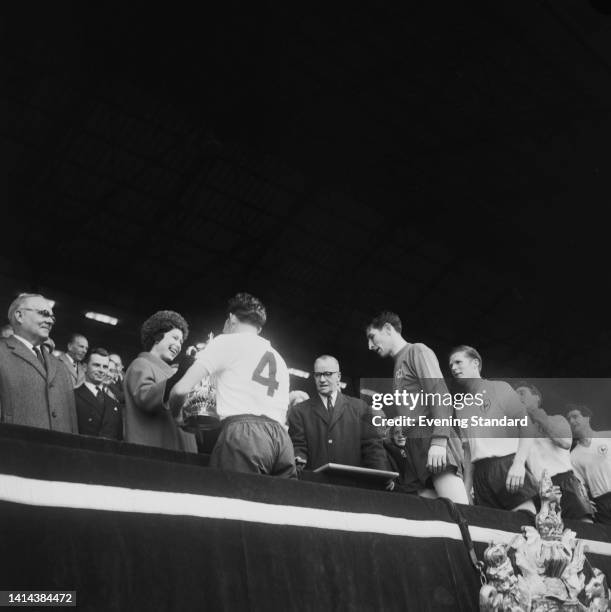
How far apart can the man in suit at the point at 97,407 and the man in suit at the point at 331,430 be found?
3.83 feet

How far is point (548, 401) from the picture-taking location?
15.2 meters

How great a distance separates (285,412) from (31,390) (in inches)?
52.1

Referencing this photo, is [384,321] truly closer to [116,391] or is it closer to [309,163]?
[116,391]

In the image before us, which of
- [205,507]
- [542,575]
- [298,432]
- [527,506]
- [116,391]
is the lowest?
[542,575]

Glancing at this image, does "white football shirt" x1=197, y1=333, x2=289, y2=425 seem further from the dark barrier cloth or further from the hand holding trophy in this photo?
the dark barrier cloth

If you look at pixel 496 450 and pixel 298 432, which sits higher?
pixel 298 432

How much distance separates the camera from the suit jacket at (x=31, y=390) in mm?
3732

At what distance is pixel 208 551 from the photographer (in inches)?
89.7

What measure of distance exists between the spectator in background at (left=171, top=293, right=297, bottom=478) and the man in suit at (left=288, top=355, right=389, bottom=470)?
1.51m

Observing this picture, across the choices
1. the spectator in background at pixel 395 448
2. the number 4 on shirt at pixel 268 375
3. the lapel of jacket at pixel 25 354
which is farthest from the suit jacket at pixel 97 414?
the number 4 on shirt at pixel 268 375

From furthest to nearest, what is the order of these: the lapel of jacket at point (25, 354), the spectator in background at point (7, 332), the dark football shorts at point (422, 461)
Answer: the spectator in background at point (7, 332), the lapel of jacket at point (25, 354), the dark football shorts at point (422, 461)

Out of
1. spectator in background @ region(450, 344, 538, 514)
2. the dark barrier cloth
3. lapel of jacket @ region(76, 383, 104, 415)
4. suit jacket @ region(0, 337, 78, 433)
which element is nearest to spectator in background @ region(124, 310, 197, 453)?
suit jacket @ region(0, 337, 78, 433)

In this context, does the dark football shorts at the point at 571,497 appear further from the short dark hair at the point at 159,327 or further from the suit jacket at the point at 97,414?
the suit jacket at the point at 97,414

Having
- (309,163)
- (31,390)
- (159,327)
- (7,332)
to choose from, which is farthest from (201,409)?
(309,163)
